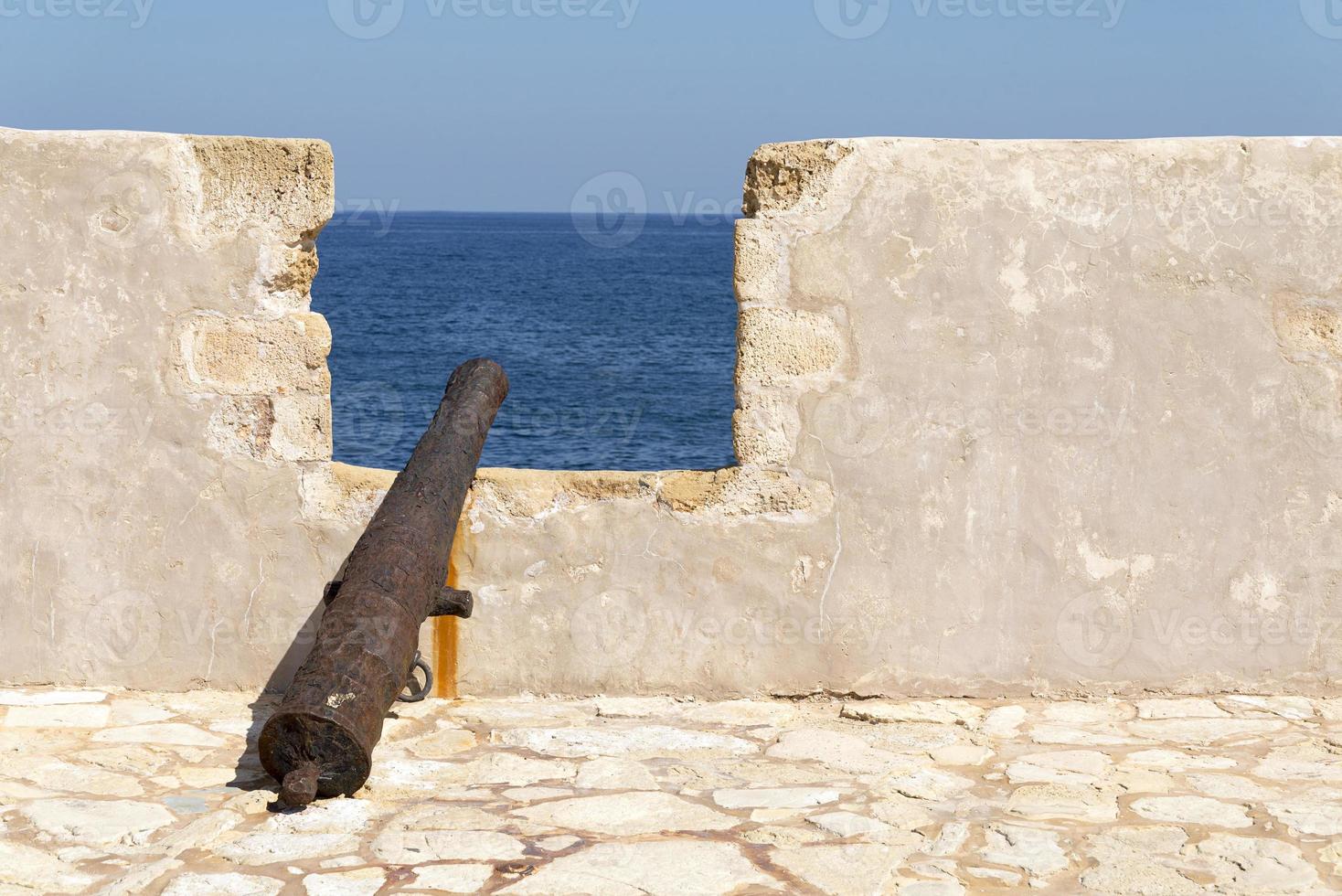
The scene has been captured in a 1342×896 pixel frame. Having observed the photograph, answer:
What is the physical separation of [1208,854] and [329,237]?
4476 inches

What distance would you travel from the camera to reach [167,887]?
2.84 meters

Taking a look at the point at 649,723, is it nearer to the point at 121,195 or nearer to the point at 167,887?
the point at 167,887

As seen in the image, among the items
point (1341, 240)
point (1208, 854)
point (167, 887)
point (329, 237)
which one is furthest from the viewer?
point (329, 237)

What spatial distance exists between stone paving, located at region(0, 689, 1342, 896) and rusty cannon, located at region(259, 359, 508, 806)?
14cm

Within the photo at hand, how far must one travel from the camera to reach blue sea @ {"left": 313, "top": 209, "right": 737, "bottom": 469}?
26.3 meters

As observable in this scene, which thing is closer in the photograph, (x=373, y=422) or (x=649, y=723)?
(x=649, y=723)

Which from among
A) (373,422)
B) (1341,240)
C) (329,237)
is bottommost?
(373,422)

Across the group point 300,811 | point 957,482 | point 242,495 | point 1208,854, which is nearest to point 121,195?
point 242,495
